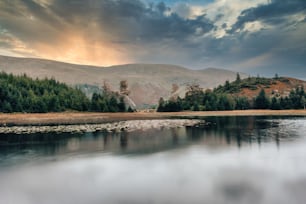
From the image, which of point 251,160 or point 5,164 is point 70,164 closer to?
point 5,164

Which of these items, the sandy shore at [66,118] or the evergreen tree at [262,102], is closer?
the sandy shore at [66,118]

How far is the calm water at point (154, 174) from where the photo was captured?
11680 millimetres

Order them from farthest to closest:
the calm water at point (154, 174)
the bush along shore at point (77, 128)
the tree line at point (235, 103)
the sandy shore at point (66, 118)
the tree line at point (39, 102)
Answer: the tree line at point (235, 103) → the tree line at point (39, 102) → the sandy shore at point (66, 118) → the bush along shore at point (77, 128) → the calm water at point (154, 174)

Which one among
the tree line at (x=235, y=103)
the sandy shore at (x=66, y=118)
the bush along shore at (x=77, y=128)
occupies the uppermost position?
the tree line at (x=235, y=103)

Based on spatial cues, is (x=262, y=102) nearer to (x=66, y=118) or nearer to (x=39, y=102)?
(x=66, y=118)

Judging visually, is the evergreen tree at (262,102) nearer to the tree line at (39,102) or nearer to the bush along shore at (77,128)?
the tree line at (39,102)

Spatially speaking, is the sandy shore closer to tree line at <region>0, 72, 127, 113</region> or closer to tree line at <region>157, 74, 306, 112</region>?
tree line at <region>0, 72, 127, 113</region>

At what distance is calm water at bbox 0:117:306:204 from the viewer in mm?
11680

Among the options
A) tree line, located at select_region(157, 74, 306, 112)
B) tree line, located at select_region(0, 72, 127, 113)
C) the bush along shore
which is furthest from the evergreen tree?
the bush along shore

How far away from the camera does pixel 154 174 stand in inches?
615

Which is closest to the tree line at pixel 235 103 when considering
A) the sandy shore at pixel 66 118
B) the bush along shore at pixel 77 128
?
the sandy shore at pixel 66 118

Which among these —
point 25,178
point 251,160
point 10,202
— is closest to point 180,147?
point 251,160

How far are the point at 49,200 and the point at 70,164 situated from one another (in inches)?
283

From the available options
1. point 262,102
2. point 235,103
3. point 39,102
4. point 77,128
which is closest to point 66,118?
point 39,102
